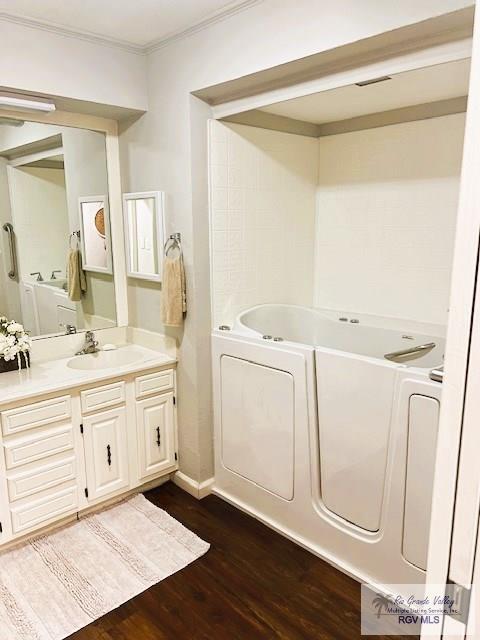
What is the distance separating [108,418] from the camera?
8.48ft

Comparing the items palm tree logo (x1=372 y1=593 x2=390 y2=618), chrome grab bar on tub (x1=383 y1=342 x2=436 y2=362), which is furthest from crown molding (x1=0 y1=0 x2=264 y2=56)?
palm tree logo (x1=372 y1=593 x2=390 y2=618)

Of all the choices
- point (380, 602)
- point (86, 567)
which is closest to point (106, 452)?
point (86, 567)

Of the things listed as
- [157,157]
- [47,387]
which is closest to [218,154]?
[157,157]

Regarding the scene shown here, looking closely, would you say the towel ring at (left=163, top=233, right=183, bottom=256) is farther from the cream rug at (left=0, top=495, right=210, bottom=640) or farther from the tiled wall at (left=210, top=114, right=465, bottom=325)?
the cream rug at (left=0, top=495, right=210, bottom=640)

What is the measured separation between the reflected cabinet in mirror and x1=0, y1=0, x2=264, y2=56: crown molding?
51 cm

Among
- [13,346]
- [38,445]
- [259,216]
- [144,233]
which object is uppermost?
[259,216]

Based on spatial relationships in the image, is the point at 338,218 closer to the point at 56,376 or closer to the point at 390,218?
the point at 390,218

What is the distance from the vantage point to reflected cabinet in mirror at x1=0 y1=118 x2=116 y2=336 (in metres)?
2.59

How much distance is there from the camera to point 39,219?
2.74 metres

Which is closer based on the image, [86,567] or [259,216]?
[86,567]

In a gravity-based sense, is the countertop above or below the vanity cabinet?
above

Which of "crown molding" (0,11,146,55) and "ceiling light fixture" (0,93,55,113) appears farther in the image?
"ceiling light fixture" (0,93,55,113)

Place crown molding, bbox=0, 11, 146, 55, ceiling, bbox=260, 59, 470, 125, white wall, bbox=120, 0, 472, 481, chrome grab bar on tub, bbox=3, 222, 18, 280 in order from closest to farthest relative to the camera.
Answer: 1. white wall, bbox=120, 0, 472, 481
2. ceiling, bbox=260, 59, 470, 125
3. crown molding, bbox=0, 11, 146, 55
4. chrome grab bar on tub, bbox=3, 222, 18, 280

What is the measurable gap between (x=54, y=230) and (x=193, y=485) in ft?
5.85
